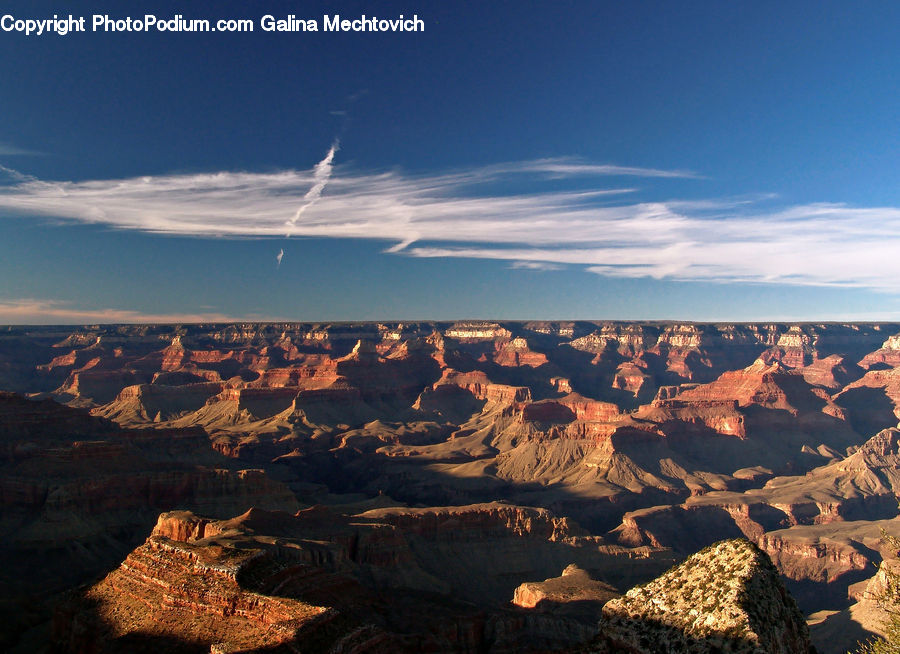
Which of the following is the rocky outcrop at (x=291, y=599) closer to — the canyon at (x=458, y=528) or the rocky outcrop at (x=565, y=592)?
the canyon at (x=458, y=528)

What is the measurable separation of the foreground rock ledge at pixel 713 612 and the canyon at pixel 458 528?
0.07 metres

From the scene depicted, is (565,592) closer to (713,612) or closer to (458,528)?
(458,528)

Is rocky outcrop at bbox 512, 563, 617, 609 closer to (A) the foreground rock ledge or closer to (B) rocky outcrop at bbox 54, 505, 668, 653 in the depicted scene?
(B) rocky outcrop at bbox 54, 505, 668, 653

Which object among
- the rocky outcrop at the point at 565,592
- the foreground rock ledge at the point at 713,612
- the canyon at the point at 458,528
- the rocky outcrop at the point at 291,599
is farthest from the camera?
the rocky outcrop at the point at 565,592

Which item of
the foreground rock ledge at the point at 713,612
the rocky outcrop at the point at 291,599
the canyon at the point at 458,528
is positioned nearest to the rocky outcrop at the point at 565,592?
the canyon at the point at 458,528

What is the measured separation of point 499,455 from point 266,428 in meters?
61.5

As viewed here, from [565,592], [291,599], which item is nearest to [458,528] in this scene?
[565,592]

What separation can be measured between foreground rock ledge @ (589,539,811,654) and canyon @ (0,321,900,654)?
7 cm

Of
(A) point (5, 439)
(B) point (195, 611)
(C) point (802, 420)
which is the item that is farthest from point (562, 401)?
(B) point (195, 611)

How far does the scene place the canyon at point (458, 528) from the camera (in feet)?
116

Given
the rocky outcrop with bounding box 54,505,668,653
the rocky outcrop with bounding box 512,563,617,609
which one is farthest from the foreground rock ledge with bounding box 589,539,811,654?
the rocky outcrop with bounding box 512,563,617,609

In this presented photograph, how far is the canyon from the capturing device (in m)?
35.5

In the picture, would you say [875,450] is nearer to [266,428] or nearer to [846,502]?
[846,502]

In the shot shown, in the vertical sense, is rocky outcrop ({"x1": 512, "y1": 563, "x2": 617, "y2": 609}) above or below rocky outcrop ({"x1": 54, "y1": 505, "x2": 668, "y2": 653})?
below
